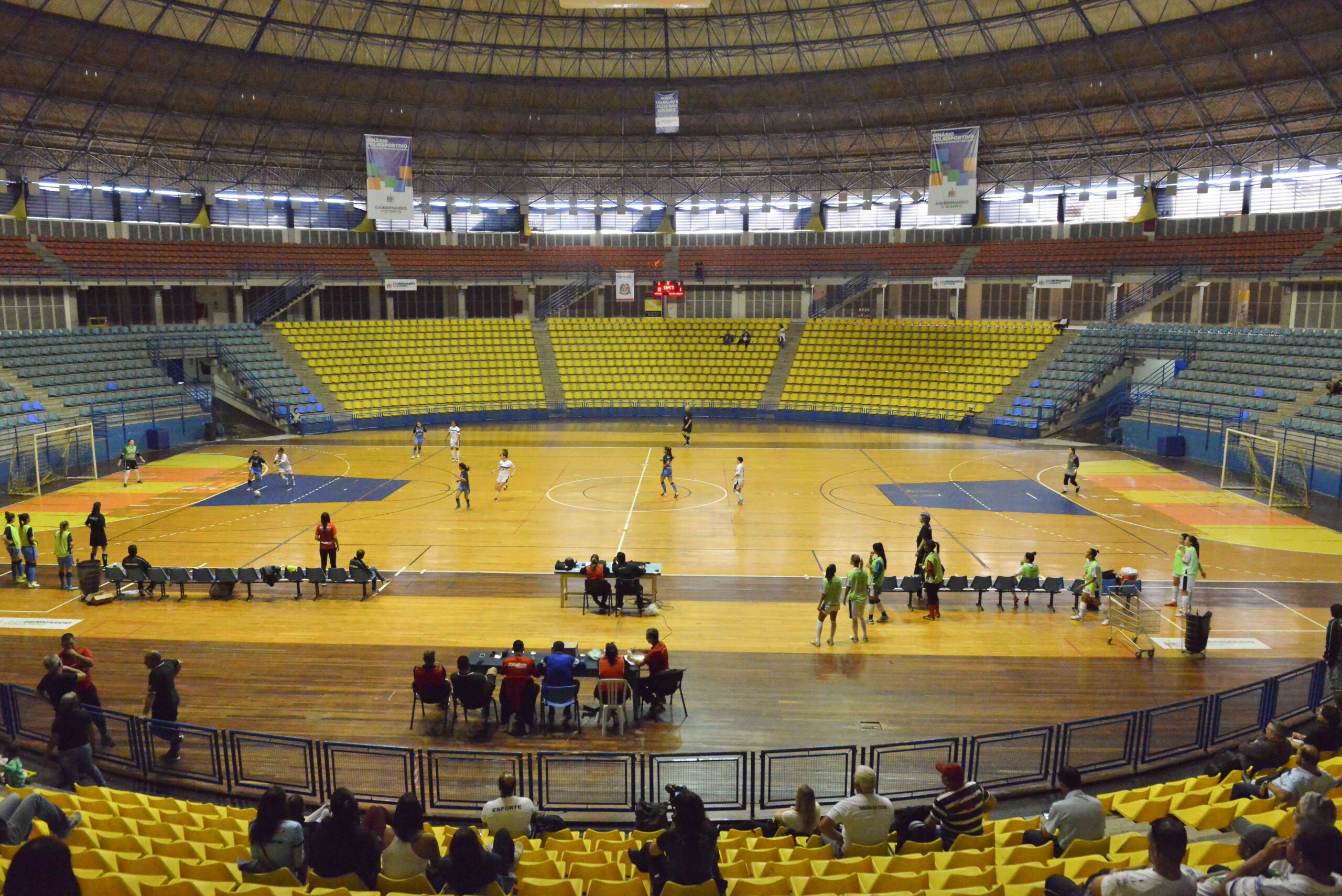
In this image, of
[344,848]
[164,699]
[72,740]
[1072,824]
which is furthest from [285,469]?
[1072,824]

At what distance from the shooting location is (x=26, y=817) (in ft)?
27.7

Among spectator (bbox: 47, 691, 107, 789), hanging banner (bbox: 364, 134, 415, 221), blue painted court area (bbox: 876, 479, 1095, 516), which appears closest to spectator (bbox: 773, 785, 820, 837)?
spectator (bbox: 47, 691, 107, 789)

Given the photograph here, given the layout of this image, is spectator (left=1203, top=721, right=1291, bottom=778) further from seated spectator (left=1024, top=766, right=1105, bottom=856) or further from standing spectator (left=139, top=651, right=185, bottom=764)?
standing spectator (left=139, top=651, right=185, bottom=764)

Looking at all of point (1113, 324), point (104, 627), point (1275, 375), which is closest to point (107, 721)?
point (104, 627)

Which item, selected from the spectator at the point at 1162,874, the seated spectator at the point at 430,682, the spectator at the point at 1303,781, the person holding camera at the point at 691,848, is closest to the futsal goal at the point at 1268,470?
the spectator at the point at 1303,781

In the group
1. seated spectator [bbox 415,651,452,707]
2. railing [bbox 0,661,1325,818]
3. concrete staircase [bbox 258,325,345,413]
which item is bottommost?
railing [bbox 0,661,1325,818]

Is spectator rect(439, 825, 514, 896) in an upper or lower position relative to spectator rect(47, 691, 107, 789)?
upper

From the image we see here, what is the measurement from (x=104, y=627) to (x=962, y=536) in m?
19.8

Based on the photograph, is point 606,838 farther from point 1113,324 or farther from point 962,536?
point 1113,324

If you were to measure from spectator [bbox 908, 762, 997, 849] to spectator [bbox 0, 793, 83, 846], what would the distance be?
8022 millimetres

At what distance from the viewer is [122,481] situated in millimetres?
31688

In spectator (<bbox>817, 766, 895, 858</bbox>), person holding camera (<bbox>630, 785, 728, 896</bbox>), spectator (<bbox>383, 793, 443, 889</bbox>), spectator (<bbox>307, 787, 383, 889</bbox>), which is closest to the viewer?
person holding camera (<bbox>630, 785, 728, 896</bbox>)

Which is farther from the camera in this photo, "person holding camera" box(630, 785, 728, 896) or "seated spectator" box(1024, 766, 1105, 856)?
"seated spectator" box(1024, 766, 1105, 856)

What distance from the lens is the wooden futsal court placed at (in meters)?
14.4
